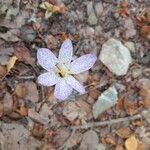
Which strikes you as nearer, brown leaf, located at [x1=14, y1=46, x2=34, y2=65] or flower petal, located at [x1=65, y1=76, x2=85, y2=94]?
flower petal, located at [x1=65, y1=76, x2=85, y2=94]

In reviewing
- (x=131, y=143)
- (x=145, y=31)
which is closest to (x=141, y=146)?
(x=131, y=143)

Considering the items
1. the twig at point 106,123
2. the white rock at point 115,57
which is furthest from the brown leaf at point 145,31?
the twig at point 106,123

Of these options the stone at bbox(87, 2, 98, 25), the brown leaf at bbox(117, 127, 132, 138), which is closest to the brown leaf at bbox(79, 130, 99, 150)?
the brown leaf at bbox(117, 127, 132, 138)

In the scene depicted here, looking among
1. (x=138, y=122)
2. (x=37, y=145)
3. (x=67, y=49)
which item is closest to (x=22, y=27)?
(x=67, y=49)

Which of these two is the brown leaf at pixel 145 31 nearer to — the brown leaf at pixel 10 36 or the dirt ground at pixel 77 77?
the dirt ground at pixel 77 77

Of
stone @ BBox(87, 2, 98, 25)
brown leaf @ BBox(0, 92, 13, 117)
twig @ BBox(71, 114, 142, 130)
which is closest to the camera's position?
brown leaf @ BBox(0, 92, 13, 117)

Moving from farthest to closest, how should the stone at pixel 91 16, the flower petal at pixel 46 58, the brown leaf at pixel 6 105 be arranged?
the stone at pixel 91 16 → the brown leaf at pixel 6 105 → the flower petal at pixel 46 58

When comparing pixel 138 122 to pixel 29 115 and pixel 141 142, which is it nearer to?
pixel 141 142

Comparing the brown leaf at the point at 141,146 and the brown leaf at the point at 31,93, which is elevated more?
the brown leaf at the point at 31,93

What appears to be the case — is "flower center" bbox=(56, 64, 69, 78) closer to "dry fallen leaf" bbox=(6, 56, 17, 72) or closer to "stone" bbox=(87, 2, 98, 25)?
"dry fallen leaf" bbox=(6, 56, 17, 72)
